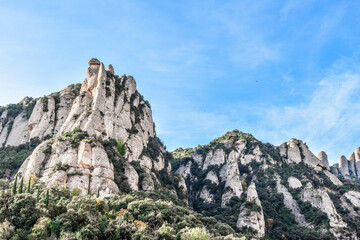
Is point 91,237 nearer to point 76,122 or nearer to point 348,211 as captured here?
point 76,122

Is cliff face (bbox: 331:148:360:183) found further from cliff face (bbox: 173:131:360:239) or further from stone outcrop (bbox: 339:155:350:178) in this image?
cliff face (bbox: 173:131:360:239)

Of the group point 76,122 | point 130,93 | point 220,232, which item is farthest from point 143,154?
point 220,232

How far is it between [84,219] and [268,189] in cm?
6771

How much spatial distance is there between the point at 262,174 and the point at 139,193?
56549mm

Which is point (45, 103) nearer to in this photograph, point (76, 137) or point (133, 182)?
point (76, 137)

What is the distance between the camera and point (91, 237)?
32.4 m

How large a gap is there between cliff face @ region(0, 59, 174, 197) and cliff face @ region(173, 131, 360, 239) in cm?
1766

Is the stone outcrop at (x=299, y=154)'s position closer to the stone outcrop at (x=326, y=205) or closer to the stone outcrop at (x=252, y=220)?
the stone outcrop at (x=326, y=205)

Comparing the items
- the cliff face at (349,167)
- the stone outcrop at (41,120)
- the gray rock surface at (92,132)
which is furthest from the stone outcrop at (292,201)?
the cliff face at (349,167)

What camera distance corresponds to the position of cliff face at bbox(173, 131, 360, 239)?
231ft

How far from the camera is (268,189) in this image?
300 ft

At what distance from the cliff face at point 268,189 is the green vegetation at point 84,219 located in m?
30.5

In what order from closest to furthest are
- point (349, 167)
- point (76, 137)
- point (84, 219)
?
point (84, 219)
point (76, 137)
point (349, 167)

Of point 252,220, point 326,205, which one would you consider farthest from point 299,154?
point 252,220
